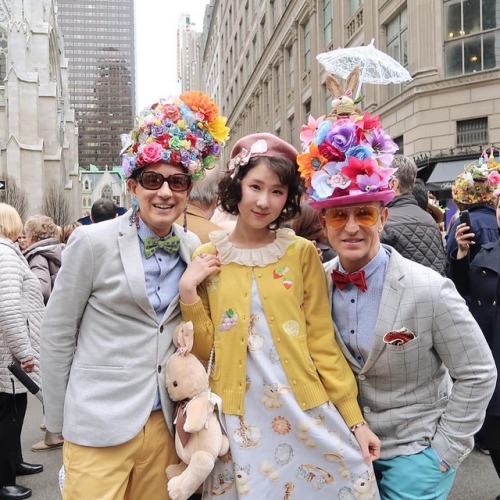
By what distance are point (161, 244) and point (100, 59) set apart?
177755 millimetres

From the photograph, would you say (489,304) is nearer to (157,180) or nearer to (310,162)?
(310,162)

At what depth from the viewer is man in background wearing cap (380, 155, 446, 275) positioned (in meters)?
4.32

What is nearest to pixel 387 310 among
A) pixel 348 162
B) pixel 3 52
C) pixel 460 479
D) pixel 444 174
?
pixel 348 162

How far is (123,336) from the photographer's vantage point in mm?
2381

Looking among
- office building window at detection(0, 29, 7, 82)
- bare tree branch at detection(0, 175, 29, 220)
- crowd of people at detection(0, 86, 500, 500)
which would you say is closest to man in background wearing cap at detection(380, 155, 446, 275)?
crowd of people at detection(0, 86, 500, 500)

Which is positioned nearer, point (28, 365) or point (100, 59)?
point (28, 365)

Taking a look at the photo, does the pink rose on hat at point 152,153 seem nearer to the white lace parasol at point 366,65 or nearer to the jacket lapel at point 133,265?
the jacket lapel at point 133,265

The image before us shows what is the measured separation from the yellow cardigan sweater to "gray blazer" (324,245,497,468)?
0.15 metres

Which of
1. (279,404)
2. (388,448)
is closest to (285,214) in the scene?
→ (279,404)

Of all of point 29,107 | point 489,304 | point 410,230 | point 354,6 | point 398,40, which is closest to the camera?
point 489,304

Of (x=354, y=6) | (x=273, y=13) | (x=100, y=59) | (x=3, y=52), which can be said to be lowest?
(x=354, y=6)

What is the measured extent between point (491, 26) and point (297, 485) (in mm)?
16075

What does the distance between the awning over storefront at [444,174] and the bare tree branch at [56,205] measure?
34853 millimetres

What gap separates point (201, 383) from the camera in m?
2.35
